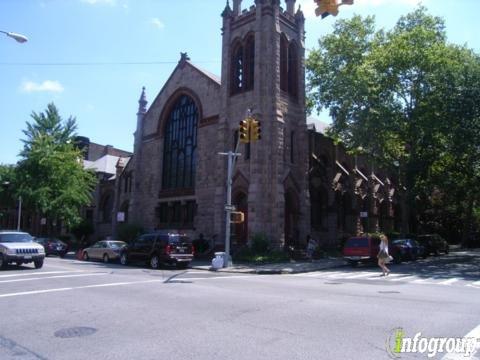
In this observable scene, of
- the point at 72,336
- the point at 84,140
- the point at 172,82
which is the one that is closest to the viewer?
the point at 72,336

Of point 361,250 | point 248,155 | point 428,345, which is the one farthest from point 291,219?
point 428,345

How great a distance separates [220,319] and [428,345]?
144 inches

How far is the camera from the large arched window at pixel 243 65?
103 feet

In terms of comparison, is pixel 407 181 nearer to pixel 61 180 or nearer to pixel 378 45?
pixel 378 45

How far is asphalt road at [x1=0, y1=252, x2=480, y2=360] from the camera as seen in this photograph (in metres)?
6.37

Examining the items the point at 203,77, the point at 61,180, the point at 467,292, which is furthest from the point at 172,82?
the point at 467,292

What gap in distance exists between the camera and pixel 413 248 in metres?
29.9

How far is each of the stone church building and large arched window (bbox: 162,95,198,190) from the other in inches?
3.3

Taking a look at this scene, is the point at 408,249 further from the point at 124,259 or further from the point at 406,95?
the point at 124,259

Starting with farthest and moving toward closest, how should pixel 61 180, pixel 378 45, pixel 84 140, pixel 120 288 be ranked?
pixel 84 140 < pixel 61 180 < pixel 378 45 < pixel 120 288

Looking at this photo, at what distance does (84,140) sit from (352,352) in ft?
203

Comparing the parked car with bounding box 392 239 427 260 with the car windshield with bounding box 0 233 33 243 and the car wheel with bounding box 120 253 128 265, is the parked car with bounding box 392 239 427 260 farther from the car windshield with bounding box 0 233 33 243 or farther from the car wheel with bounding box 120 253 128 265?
the car windshield with bounding box 0 233 33 243

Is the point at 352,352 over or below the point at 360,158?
below

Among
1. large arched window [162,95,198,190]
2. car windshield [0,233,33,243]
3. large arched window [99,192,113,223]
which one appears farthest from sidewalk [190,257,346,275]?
large arched window [99,192,113,223]
